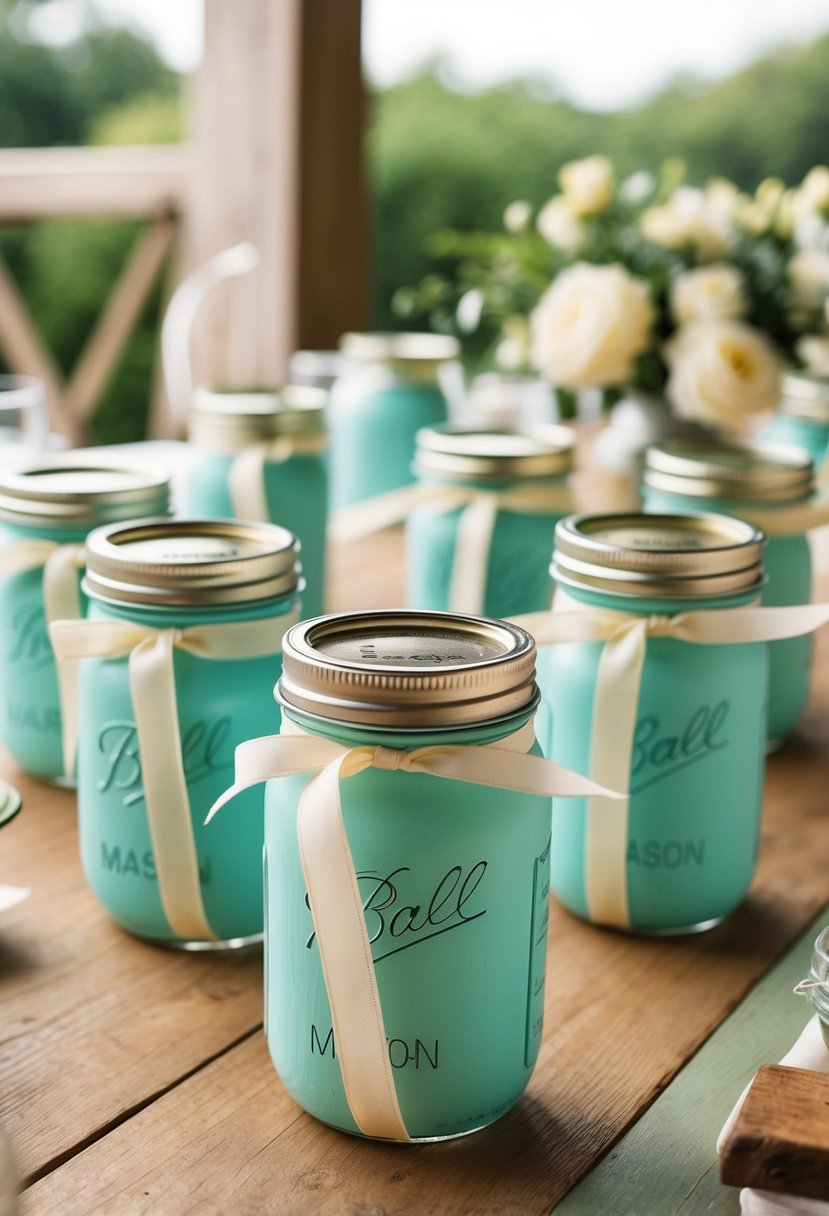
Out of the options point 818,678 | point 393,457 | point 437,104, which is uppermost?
point 437,104

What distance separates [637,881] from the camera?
33.7 inches

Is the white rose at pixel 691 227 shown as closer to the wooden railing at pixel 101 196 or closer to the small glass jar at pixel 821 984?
the small glass jar at pixel 821 984

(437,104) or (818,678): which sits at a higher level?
(437,104)

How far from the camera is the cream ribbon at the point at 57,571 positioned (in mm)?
977

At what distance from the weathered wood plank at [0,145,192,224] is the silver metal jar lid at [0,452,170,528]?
6.92ft

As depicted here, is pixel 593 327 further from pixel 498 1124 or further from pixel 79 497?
pixel 498 1124

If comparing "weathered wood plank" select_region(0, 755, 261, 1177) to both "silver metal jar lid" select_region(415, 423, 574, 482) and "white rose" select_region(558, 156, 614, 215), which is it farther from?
"white rose" select_region(558, 156, 614, 215)

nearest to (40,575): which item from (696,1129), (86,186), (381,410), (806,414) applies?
(696,1129)

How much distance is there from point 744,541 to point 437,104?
8.24 m

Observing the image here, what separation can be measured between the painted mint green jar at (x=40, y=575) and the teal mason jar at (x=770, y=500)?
1.33ft

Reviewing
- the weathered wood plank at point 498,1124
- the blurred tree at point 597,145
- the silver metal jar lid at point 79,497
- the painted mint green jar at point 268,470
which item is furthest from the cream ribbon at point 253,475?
the blurred tree at point 597,145

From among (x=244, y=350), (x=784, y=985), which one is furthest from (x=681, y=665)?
(x=244, y=350)

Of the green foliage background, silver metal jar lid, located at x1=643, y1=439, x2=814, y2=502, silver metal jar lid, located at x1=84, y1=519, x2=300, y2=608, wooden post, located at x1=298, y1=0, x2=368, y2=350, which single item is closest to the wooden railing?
wooden post, located at x1=298, y1=0, x2=368, y2=350

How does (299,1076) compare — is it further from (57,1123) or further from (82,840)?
(82,840)
